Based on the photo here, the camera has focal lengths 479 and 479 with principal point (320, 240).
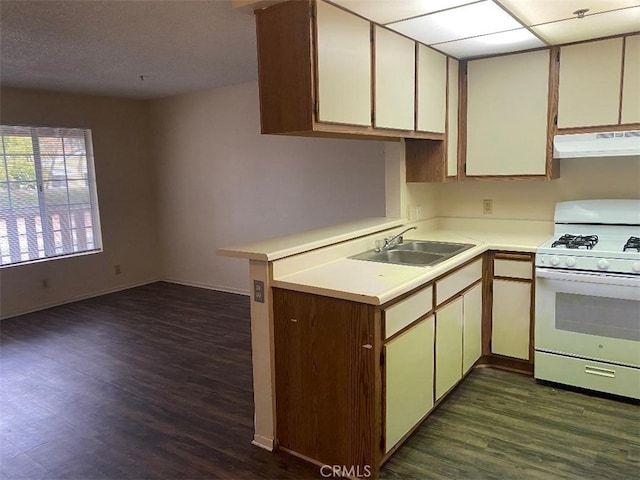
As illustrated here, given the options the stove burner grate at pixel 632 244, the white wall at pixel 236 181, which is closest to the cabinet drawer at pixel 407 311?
the stove burner grate at pixel 632 244

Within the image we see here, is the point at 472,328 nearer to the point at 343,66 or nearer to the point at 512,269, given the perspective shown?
the point at 512,269

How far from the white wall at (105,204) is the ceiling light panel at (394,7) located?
4329 millimetres

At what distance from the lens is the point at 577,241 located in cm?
→ 311

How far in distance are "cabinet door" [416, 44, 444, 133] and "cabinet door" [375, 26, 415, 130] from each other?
117 millimetres

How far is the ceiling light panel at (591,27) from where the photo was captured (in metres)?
2.65

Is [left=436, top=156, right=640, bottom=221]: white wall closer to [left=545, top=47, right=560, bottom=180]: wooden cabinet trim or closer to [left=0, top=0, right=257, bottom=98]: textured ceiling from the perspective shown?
[left=545, top=47, right=560, bottom=180]: wooden cabinet trim

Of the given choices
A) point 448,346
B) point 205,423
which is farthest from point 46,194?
point 448,346

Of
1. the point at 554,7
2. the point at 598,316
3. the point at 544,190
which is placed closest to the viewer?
the point at 554,7

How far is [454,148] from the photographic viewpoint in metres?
3.64

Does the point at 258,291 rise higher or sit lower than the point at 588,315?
higher

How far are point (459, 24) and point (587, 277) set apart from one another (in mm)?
1656

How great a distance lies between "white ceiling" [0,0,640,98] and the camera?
2.47 m

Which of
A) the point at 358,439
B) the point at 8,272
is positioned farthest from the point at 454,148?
the point at 8,272

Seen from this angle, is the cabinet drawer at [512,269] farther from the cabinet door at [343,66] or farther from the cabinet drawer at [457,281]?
the cabinet door at [343,66]
